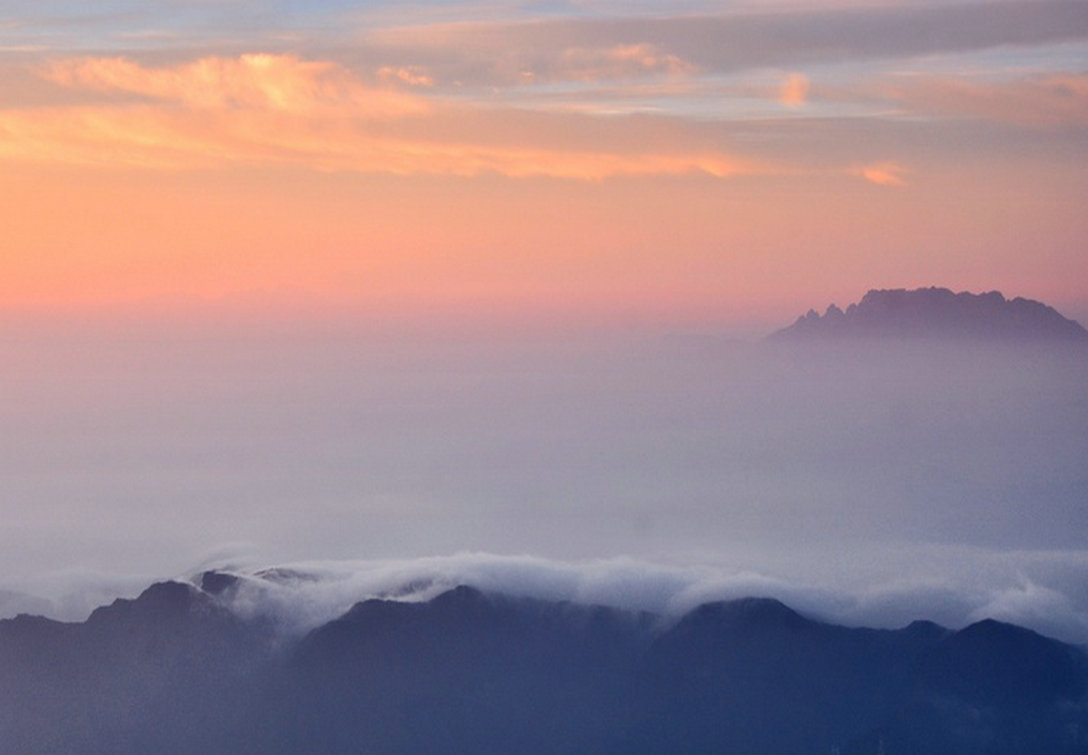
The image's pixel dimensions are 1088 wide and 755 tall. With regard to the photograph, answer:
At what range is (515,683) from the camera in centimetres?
15562

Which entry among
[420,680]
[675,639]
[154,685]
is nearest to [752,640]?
[675,639]

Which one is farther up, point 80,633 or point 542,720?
point 80,633

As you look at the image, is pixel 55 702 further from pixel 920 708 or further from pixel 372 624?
pixel 920 708

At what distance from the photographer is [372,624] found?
529 feet

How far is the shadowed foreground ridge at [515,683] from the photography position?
479 ft

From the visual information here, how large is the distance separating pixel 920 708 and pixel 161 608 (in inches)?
3165

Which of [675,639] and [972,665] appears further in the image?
[675,639]

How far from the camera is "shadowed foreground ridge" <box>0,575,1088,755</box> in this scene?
14588cm

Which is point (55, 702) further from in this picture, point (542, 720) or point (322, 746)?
point (542, 720)

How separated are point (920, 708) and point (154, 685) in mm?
78323

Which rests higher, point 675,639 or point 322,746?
point 675,639

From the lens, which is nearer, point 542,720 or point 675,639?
point 542,720

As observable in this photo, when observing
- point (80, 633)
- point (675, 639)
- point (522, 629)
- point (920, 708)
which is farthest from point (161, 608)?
point (920, 708)

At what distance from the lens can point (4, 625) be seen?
156500 millimetres
